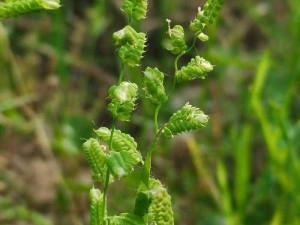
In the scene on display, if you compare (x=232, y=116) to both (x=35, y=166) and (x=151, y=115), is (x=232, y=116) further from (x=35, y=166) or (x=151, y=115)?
(x=35, y=166)

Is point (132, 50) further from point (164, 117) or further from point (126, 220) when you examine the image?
point (164, 117)

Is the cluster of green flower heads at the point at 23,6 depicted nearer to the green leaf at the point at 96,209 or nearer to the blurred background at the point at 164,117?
the green leaf at the point at 96,209

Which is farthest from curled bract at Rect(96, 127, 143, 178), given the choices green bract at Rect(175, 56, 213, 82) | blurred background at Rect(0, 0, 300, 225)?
blurred background at Rect(0, 0, 300, 225)

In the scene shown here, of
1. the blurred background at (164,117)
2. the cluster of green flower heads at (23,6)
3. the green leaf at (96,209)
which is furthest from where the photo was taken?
the blurred background at (164,117)

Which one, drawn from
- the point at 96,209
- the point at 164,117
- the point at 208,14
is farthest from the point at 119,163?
the point at 164,117

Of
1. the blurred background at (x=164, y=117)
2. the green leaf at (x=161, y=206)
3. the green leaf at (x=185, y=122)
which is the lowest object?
the green leaf at (x=161, y=206)

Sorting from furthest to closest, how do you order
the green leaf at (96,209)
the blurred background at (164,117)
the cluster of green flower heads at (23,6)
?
the blurred background at (164,117), the green leaf at (96,209), the cluster of green flower heads at (23,6)

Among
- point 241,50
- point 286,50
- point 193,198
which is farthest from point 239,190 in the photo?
point 241,50

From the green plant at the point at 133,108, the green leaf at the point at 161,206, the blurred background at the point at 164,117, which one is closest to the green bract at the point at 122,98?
the green plant at the point at 133,108
